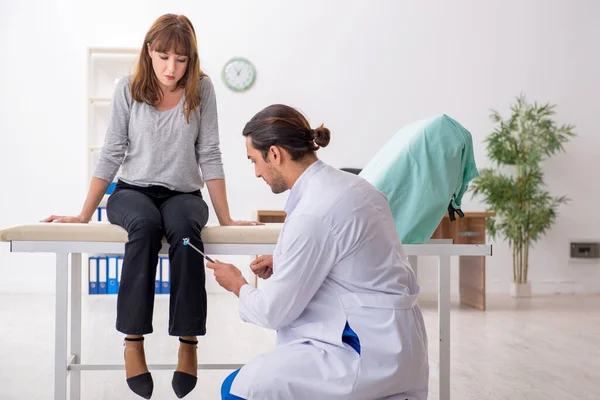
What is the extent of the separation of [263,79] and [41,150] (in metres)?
1.64

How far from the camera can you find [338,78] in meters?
5.33

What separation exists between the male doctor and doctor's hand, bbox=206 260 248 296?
0.25 feet

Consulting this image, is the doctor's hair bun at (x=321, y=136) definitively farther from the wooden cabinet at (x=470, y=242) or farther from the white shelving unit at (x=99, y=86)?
the white shelving unit at (x=99, y=86)

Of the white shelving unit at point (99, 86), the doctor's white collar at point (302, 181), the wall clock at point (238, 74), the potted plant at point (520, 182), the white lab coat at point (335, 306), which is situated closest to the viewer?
the white lab coat at point (335, 306)

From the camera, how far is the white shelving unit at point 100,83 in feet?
16.1

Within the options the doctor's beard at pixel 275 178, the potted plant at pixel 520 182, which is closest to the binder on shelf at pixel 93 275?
the potted plant at pixel 520 182

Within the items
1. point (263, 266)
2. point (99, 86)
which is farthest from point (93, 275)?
point (263, 266)

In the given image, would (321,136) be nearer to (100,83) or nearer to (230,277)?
(230,277)

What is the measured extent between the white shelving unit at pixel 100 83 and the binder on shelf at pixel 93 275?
0.60 metres

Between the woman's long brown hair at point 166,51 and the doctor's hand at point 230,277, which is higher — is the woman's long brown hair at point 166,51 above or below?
above

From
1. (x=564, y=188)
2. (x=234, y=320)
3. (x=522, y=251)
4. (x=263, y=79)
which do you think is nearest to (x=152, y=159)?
(x=234, y=320)

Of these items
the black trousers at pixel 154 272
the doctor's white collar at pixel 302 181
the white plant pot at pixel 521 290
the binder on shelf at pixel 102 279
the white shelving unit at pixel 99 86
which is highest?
the white shelving unit at pixel 99 86

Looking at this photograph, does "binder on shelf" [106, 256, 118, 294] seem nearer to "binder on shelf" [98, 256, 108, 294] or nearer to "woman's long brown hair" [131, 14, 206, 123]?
"binder on shelf" [98, 256, 108, 294]

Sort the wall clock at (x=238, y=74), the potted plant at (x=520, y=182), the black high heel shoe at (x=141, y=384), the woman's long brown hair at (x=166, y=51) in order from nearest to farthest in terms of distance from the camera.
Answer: the black high heel shoe at (x=141, y=384)
the woman's long brown hair at (x=166, y=51)
the potted plant at (x=520, y=182)
the wall clock at (x=238, y=74)
